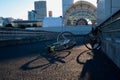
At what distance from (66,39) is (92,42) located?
62.1 inches

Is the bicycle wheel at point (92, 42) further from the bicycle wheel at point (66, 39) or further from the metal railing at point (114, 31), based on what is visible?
the metal railing at point (114, 31)

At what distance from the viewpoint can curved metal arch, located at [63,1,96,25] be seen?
3639 inches

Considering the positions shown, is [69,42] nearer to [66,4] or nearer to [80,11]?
[80,11]

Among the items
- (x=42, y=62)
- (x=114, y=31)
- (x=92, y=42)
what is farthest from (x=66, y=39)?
(x=114, y=31)

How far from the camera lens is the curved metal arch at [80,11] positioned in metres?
92.4

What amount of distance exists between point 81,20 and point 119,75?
99934mm

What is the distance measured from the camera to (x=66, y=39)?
1936 cm

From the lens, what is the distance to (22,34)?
29.6 meters

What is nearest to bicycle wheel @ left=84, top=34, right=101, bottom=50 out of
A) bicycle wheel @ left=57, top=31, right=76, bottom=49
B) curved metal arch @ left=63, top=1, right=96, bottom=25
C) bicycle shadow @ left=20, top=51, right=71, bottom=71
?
bicycle wheel @ left=57, top=31, right=76, bottom=49

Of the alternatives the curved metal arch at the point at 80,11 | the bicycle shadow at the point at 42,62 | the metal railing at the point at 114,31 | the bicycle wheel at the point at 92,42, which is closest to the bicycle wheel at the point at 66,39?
the bicycle wheel at the point at 92,42

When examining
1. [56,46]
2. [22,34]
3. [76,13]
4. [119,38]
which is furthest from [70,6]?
[119,38]

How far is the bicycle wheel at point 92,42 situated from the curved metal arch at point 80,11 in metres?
70.3

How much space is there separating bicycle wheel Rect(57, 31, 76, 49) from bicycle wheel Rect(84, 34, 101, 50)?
2.97 ft

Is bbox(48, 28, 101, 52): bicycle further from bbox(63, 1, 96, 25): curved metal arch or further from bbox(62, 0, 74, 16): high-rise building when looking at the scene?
bbox(62, 0, 74, 16): high-rise building
